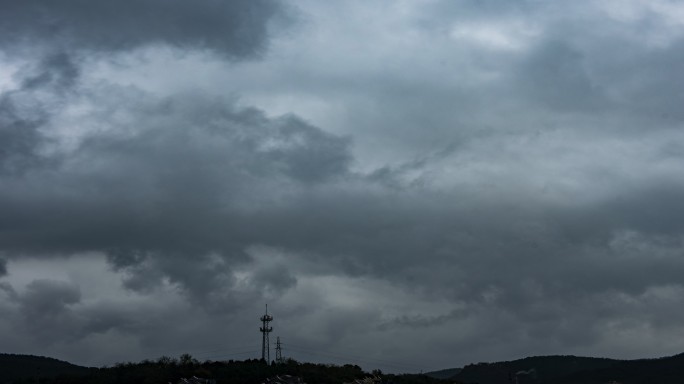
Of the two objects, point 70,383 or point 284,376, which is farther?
point 70,383

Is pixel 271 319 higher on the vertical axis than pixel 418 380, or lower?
higher

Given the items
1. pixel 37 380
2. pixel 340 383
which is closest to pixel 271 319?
pixel 340 383

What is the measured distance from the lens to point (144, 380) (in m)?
185

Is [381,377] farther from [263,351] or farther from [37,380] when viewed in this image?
[37,380]

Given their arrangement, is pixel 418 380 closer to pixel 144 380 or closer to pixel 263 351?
pixel 263 351

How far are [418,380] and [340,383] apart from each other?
28452 mm

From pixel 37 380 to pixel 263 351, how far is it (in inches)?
2107

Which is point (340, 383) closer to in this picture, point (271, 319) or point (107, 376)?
point (271, 319)

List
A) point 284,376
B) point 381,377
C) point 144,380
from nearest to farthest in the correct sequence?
point 284,376 → point 144,380 → point 381,377

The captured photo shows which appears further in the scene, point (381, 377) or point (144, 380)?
point (381, 377)

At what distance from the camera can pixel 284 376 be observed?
174 metres

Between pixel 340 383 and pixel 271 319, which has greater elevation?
pixel 271 319

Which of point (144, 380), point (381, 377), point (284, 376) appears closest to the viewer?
point (284, 376)

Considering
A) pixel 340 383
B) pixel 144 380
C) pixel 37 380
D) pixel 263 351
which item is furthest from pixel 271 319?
pixel 37 380
